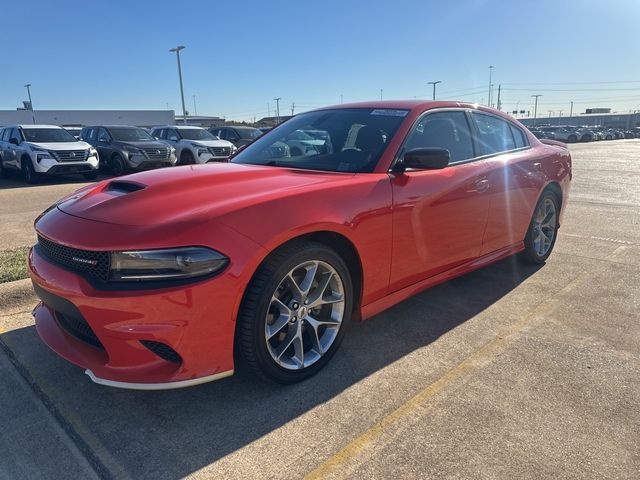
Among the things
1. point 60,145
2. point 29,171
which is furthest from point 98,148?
point 29,171

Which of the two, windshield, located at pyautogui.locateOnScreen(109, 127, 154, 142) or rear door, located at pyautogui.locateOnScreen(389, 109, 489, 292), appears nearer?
rear door, located at pyautogui.locateOnScreen(389, 109, 489, 292)

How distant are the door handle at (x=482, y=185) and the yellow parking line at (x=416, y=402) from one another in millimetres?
1039

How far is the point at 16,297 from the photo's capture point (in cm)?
390

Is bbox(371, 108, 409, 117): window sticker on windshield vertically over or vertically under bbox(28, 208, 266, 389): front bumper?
over

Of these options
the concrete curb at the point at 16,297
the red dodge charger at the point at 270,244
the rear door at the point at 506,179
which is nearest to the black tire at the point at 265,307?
the red dodge charger at the point at 270,244

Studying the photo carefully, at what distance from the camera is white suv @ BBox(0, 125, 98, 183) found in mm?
12516

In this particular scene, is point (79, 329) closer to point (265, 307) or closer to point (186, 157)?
point (265, 307)

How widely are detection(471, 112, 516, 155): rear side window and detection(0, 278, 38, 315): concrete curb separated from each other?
12.9 feet

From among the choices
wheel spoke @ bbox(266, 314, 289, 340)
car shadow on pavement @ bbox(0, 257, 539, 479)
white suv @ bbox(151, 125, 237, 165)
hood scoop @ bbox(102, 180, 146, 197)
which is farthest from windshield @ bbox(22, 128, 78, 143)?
wheel spoke @ bbox(266, 314, 289, 340)

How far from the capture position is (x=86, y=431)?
2391mm

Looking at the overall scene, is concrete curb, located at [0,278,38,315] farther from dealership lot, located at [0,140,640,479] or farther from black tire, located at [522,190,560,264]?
black tire, located at [522,190,560,264]

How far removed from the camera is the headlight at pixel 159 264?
7.39 feet

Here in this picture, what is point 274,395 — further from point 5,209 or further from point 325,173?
point 5,209

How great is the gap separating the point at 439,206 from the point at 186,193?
1.76 m
